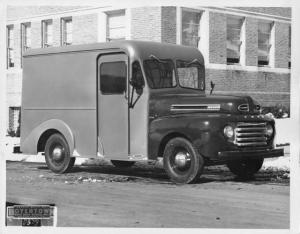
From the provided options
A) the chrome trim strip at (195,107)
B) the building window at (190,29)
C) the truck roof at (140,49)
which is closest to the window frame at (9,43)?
the truck roof at (140,49)

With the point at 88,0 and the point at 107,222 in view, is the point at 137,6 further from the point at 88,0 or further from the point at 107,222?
the point at 107,222

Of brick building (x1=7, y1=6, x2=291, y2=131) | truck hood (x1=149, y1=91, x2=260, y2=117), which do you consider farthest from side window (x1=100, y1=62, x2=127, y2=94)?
brick building (x1=7, y1=6, x2=291, y2=131)

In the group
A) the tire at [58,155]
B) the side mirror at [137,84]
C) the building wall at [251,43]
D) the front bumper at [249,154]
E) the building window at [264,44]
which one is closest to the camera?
the front bumper at [249,154]

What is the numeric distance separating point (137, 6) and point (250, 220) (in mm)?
3239

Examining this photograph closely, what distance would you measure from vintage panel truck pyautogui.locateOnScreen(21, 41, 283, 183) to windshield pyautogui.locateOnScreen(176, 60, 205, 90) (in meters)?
0.01

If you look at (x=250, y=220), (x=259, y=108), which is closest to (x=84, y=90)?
(x=259, y=108)

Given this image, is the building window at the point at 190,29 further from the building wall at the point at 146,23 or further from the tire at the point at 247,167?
the tire at the point at 247,167

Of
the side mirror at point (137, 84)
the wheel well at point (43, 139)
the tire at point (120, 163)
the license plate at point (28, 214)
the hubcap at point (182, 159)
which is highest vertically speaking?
the side mirror at point (137, 84)

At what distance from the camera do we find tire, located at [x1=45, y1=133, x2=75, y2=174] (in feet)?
36.1

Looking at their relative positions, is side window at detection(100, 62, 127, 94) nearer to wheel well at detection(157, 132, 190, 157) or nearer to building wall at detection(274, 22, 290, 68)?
wheel well at detection(157, 132, 190, 157)

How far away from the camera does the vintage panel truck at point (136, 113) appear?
9.89 metres

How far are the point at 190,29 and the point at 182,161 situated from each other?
12.4ft

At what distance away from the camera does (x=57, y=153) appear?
11141mm

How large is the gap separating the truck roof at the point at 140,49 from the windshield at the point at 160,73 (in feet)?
0.29
